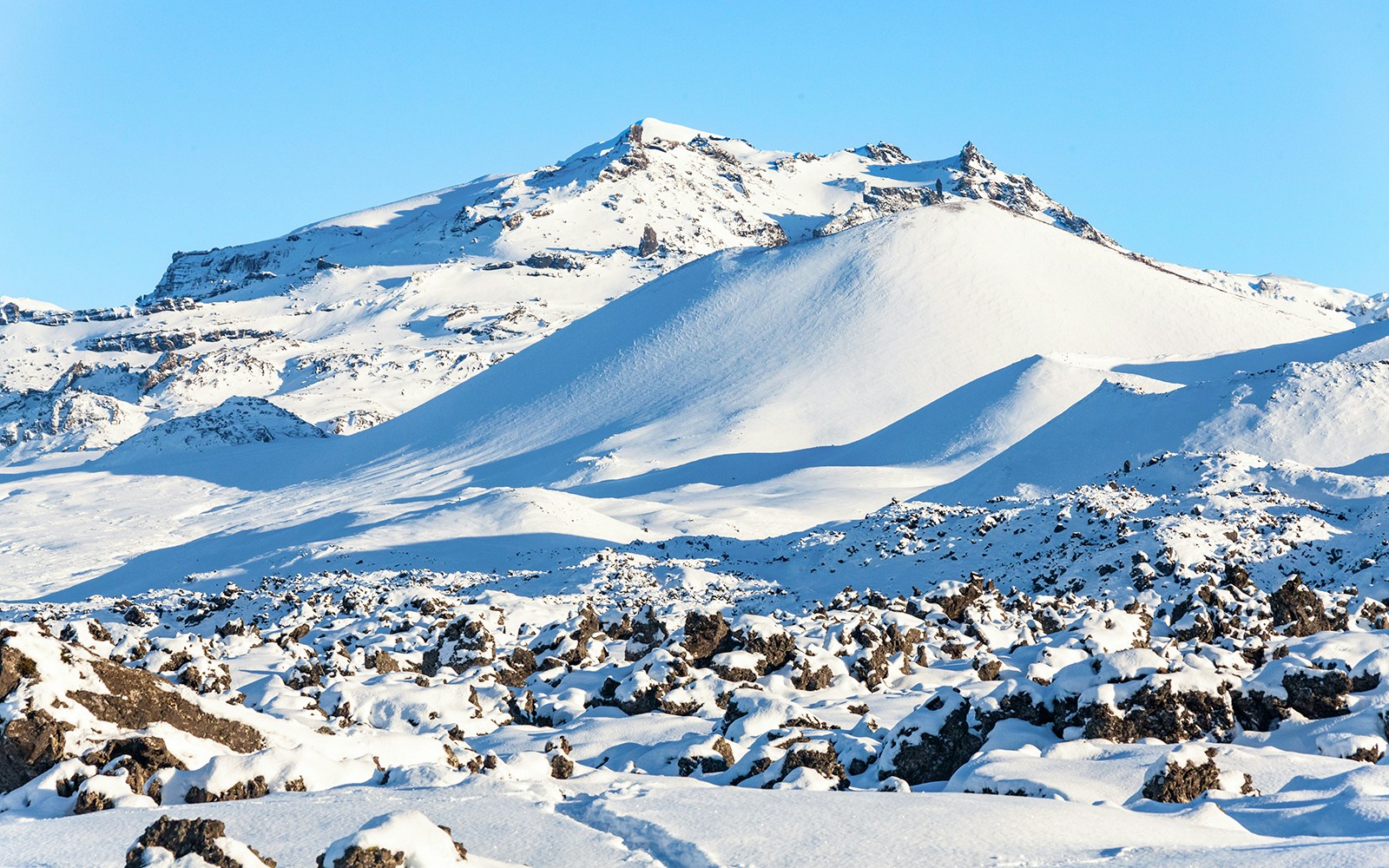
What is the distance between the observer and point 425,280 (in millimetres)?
116625

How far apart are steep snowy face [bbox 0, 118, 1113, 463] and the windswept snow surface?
1322 mm

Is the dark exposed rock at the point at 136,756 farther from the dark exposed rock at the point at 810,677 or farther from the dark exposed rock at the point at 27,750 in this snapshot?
the dark exposed rock at the point at 810,677

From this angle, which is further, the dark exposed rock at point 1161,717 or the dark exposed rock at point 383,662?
the dark exposed rock at point 383,662

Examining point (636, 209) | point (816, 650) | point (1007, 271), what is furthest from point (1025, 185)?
point (816, 650)

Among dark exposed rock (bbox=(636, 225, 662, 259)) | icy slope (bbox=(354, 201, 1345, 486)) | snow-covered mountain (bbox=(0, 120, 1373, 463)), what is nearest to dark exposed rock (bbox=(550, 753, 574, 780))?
icy slope (bbox=(354, 201, 1345, 486))

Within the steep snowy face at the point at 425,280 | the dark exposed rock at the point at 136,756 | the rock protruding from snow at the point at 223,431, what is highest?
the steep snowy face at the point at 425,280

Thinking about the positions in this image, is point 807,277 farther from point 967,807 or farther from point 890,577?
point 967,807

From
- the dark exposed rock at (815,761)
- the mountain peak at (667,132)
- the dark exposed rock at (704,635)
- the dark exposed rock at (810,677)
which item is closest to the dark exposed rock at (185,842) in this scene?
the dark exposed rock at (815,761)

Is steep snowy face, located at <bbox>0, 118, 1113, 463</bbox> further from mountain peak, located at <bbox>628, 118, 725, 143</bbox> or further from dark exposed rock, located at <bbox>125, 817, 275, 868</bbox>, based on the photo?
dark exposed rock, located at <bbox>125, 817, 275, 868</bbox>

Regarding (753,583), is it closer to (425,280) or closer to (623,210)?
(425,280)

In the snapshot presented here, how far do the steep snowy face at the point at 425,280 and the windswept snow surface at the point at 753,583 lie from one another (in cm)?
132

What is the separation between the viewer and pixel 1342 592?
1867 cm

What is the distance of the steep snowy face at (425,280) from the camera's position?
8275 centimetres

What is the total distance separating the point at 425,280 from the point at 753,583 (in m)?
96.3
